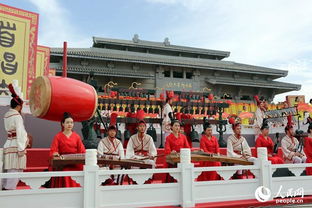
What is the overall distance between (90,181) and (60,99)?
169cm

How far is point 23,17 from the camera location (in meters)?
8.99

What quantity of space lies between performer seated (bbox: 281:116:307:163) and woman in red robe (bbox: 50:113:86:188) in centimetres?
421

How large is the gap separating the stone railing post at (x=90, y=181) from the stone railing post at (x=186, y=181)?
1.14 meters

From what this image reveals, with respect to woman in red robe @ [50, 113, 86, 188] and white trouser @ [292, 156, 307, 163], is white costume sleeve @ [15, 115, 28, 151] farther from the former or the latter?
white trouser @ [292, 156, 307, 163]

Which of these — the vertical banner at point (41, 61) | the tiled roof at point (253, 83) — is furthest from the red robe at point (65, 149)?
the tiled roof at point (253, 83)

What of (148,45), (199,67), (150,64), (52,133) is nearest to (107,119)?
(52,133)

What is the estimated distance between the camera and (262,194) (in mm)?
4195

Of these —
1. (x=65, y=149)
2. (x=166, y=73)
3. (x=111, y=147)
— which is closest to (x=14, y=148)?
(x=65, y=149)

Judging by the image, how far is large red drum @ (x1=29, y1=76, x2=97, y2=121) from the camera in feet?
14.6

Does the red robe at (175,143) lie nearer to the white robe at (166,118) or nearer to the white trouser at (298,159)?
the white trouser at (298,159)

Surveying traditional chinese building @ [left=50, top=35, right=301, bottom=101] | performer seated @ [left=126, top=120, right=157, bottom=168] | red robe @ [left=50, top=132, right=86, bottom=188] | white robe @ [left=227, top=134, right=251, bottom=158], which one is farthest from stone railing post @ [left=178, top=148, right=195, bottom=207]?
traditional chinese building @ [left=50, top=35, right=301, bottom=101]

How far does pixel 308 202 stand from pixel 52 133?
19.2 feet

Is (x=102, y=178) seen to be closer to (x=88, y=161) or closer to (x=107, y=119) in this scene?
(x=88, y=161)

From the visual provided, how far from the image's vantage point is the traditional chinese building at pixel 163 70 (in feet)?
55.8
